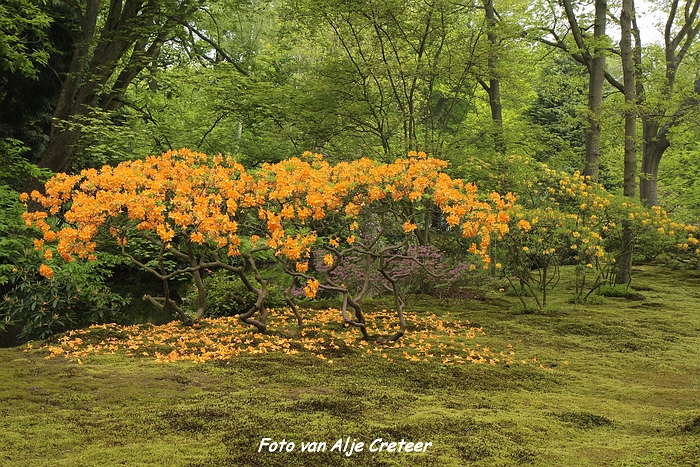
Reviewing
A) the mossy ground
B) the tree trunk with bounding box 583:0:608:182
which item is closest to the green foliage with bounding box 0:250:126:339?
the mossy ground

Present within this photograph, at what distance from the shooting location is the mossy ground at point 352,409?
2.32 m

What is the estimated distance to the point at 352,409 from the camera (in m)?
3.00

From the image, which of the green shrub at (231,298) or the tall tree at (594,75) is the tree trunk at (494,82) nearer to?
the tall tree at (594,75)

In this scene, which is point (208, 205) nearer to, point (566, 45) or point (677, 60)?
point (566, 45)

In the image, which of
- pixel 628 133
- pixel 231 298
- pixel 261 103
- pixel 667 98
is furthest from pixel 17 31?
pixel 667 98

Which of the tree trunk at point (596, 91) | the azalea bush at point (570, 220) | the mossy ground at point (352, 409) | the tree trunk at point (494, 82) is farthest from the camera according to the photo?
the tree trunk at point (596, 91)

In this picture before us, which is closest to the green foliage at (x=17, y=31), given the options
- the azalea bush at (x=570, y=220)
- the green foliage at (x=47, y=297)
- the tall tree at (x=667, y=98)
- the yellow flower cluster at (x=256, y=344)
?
the green foliage at (x=47, y=297)

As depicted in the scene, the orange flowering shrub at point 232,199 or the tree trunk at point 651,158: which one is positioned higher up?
the tree trunk at point 651,158

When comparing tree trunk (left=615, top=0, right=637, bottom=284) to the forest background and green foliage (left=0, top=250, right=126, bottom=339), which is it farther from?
green foliage (left=0, top=250, right=126, bottom=339)

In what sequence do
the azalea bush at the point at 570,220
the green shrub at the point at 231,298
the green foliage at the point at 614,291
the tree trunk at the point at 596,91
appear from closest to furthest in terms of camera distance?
1. the green shrub at the point at 231,298
2. the azalea bush at the point at 570,220
3. the green foliage at the point at 614,291
4. the tree trunk at the point at 596,91

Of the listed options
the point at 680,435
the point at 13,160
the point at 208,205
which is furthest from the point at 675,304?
the point at 13,160

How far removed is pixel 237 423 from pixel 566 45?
13147 millimetres

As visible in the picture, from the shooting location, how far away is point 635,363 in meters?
4.96

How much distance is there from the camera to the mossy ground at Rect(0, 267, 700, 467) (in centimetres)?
232
